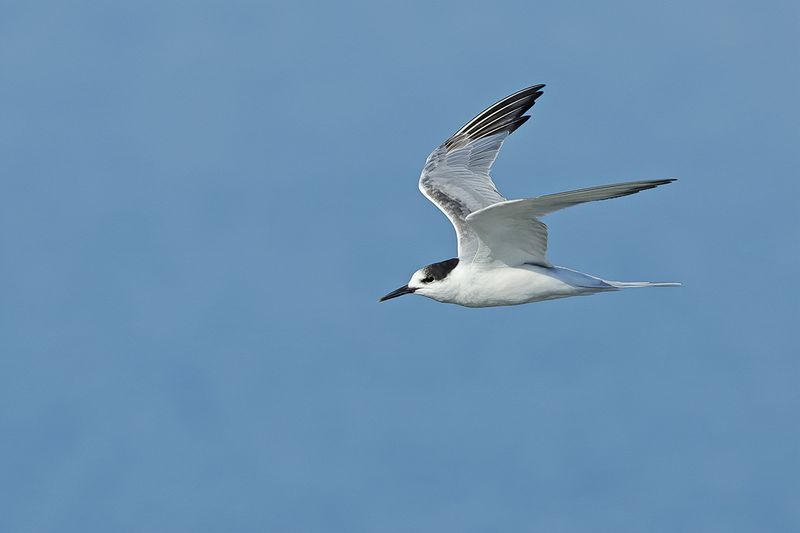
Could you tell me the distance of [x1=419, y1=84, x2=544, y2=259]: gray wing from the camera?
14289 mm

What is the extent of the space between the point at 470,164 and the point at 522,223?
3242 millimetres

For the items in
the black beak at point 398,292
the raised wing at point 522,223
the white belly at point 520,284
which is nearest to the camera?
the raised wing at point 522,223

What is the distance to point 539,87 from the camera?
1633cm

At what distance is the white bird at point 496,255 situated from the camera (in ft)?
38.9

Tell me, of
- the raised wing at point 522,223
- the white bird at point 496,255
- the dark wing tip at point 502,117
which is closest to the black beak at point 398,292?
the white bird at point 496,255

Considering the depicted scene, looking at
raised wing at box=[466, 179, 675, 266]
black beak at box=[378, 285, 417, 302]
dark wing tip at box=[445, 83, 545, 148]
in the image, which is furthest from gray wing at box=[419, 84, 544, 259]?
black beak at box=[378, 285, 417, 302]

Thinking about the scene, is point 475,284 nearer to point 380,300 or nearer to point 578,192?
point 380,300

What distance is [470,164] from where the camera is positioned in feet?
50.9

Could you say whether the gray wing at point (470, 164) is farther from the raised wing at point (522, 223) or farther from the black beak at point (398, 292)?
the black beak at point (398, 292)

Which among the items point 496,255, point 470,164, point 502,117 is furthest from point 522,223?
point 502,117

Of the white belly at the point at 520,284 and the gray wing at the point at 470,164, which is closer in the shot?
the white belly at the point at 520,284

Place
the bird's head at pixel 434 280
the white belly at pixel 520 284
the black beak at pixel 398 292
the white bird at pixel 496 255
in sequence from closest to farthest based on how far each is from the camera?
1. the white bird at pixel 496 255
2. the white belly at pixel 520 284
3. the bird's head at pixel 434 280
4. the black beak at pixel 398 292

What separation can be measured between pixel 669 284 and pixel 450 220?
3.03 meters

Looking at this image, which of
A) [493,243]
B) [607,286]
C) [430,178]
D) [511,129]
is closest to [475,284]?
[493,243]
